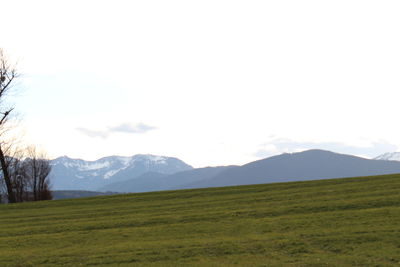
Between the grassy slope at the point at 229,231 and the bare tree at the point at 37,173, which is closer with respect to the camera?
the grassy slope at the point at 229,231

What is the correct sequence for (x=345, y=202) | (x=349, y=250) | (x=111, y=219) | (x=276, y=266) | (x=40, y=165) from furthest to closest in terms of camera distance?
(x=40, y=165), (x=111, y=219), (x=345, y=202), (x=349, y=250), (x=276, y=266)

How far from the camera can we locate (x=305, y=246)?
16609 millimetres

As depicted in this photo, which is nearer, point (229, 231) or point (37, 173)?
point (229, 231)

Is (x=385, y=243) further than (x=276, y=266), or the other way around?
(x=385, y=243)

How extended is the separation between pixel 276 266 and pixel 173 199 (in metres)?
20.3

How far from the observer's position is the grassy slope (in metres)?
16.0

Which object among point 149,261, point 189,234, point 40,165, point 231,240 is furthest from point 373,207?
point 40,165

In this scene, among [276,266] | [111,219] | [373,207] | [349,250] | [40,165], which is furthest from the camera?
[40,165]

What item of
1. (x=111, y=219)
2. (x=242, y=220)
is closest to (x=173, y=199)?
(x=111, y=219)

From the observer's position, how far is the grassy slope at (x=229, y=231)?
15992 millimetres

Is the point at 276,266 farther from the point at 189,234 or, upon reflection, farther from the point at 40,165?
the point at 40,165

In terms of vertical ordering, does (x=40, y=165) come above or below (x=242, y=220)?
above

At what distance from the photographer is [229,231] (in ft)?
65.9

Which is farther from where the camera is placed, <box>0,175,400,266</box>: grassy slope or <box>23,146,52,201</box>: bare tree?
<box>23,146,52,201</box>: bare tree
